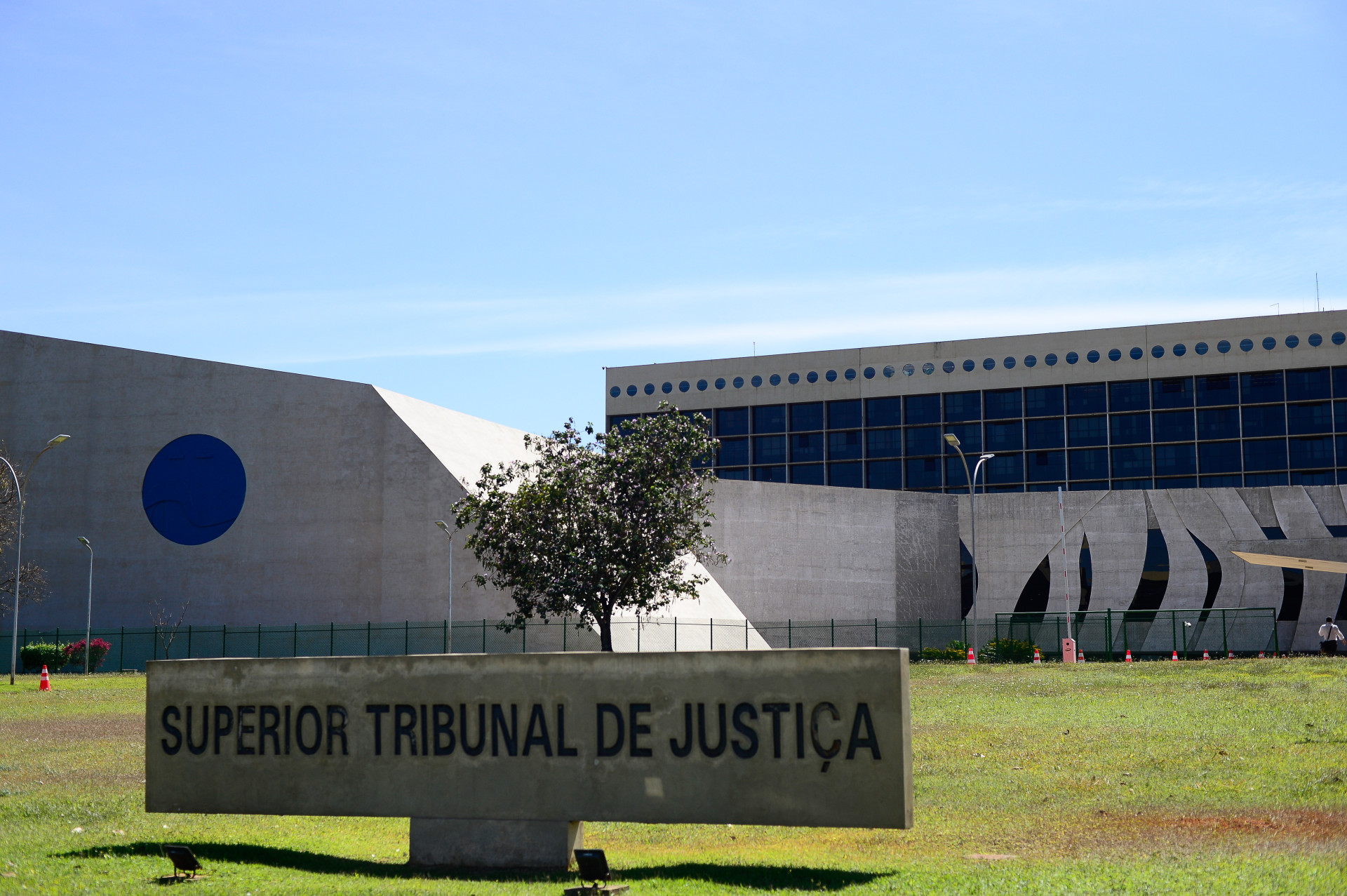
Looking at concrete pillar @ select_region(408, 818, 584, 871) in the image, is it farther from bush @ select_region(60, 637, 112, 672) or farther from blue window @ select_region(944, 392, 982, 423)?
blue window @ select_region(944, 392, 982, 423)

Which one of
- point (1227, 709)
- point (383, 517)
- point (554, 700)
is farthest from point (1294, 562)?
point (554, 700)

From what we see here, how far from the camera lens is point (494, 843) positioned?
41.7 feet

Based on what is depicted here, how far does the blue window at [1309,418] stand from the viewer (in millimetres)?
90500

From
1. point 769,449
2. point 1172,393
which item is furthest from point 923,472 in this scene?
point 1172,393

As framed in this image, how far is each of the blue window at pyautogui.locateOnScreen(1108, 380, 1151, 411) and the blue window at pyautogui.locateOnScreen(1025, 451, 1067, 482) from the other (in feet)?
18.2

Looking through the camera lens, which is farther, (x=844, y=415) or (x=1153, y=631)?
(x=844, y=415)

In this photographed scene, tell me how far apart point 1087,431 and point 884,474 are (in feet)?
50.6

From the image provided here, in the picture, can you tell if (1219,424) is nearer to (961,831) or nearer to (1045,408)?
(1045,408)

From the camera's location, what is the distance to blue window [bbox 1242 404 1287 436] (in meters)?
91.2

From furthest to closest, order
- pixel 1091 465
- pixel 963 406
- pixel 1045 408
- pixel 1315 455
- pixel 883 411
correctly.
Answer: pixel 883 411, pixel 963 406, pixel 1045 408, pixel 1091 465, pixel 1315 455

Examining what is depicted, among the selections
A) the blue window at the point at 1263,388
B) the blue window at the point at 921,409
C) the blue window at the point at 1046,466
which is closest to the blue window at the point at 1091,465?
the blue window at the point at 1046,466

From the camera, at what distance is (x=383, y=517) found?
5459 cm

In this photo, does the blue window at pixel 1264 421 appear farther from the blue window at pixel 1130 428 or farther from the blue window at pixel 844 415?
the blue window at pixel 844 415

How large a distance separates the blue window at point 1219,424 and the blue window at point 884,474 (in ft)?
72.1
